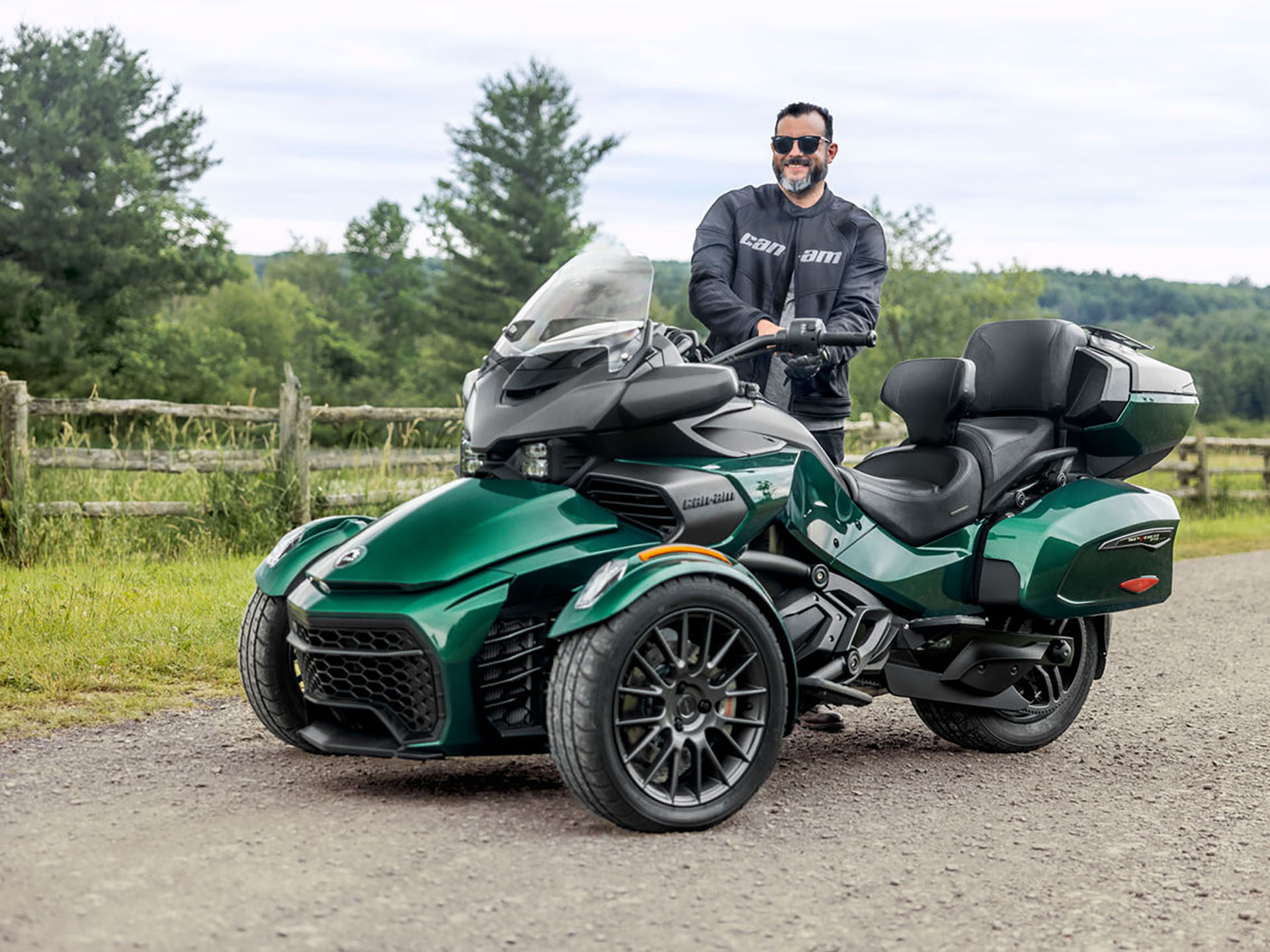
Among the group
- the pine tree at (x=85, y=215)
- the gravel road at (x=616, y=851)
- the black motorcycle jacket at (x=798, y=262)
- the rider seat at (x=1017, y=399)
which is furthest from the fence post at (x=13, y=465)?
the pine tree at (x=85, y=215)

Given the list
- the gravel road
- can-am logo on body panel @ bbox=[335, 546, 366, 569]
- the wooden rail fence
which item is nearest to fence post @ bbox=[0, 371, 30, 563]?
the wooden rail fence

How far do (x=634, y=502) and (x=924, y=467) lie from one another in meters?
1.37

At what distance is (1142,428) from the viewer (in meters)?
5.24

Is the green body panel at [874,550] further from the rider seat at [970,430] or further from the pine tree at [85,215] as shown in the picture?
the pine tree at [85,215]

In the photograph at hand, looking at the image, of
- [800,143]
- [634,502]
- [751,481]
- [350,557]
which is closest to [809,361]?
[751,481]

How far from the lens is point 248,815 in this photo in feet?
13.0

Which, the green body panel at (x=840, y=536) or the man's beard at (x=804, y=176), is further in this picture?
the man's beard at (x=804, y=176)

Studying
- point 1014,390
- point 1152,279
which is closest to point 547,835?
point 1014,390

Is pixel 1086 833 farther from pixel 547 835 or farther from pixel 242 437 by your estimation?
pixel 242 437

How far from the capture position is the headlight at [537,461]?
4.21 metres

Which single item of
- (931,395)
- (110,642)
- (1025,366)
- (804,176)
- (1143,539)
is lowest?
(110,642)

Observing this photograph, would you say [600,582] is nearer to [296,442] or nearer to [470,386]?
[470,386]

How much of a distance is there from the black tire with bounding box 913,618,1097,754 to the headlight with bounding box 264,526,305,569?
7.26ft

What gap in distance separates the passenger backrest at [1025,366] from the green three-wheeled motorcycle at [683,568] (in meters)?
0.01
